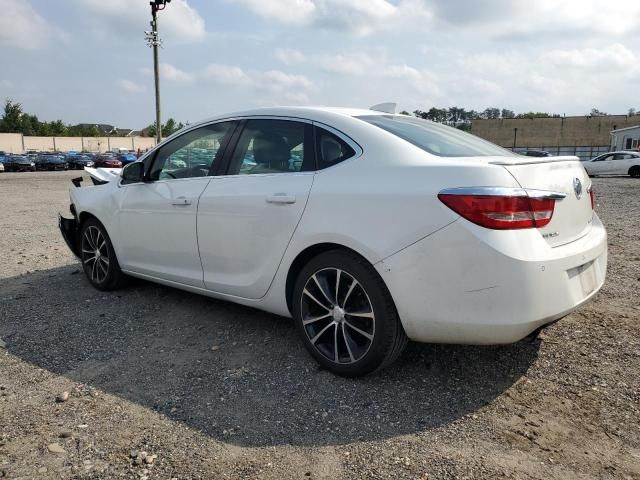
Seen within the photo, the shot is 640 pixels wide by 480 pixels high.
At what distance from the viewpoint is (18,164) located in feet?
134

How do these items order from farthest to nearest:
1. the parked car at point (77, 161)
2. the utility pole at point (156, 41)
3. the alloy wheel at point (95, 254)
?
the parked car at point (77, 161)
the utility pole at point (156, 41)
the alloy wheel at point (95, 254)

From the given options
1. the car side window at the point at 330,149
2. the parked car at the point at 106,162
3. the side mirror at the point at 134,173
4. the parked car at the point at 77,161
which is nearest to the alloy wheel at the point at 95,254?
the side mirror at the point at 134,173

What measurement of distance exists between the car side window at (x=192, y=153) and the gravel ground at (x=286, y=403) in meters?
1.20

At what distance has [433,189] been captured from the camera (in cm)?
271

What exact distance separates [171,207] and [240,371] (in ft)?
4.91

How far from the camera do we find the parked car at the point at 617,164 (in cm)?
2623

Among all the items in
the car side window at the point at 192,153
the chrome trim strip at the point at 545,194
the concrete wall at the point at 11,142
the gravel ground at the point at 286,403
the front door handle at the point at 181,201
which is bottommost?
the gravel ground at the point at 286,403

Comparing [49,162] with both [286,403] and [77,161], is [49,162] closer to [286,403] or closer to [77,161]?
[77,161]

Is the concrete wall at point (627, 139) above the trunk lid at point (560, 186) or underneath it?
above

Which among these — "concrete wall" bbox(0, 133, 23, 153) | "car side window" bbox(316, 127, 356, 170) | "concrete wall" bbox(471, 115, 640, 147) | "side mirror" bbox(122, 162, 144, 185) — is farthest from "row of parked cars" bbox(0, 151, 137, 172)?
"concrete wall" bbox(471, 115, 640, 147)

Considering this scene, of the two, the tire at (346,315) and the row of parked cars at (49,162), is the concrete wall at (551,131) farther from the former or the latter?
the tire at (346,315)

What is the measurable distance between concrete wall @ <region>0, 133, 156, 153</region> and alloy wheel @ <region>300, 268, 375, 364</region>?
3177 inches

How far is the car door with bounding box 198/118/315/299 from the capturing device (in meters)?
3.33

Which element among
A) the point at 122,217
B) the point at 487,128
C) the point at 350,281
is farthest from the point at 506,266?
the point at 487,128
